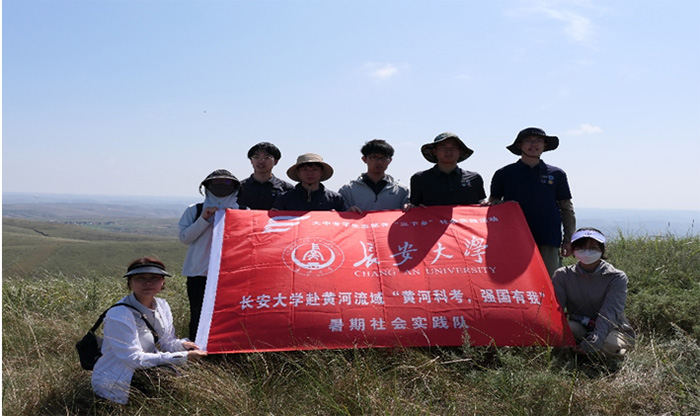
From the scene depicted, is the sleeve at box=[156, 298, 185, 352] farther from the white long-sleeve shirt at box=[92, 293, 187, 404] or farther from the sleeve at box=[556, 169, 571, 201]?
the sleeve at box=[556, 169, 571, 201]

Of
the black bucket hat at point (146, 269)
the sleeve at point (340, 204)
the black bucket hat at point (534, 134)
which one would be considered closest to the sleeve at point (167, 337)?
the black bucket hat at point (146, 269)

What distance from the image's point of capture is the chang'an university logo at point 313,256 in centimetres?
504

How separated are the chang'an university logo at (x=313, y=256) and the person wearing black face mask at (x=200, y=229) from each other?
0.93 meters

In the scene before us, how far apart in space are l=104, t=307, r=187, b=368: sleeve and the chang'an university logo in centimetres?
153

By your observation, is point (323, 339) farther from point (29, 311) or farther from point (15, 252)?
point (15, 252)

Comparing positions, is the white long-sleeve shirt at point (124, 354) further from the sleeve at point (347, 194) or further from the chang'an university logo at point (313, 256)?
the sleeve at point (347, 194)

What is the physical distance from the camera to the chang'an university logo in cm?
504

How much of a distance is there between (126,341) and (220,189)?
2004 millimetres

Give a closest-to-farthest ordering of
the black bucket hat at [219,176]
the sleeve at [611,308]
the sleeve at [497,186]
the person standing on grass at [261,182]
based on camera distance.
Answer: the sleeve at [611,308] < the black bucket hat at [219,176] < the sleeve at [497,186] < the person standing on grass at [261,182]

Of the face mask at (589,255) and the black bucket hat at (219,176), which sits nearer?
the face mask at (589,255)

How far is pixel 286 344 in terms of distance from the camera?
449 centimetres

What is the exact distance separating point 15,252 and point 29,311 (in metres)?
59.5

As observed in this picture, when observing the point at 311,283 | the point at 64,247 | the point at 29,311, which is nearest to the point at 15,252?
the point at 64,247

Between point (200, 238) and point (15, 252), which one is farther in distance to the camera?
point (15, 252)
